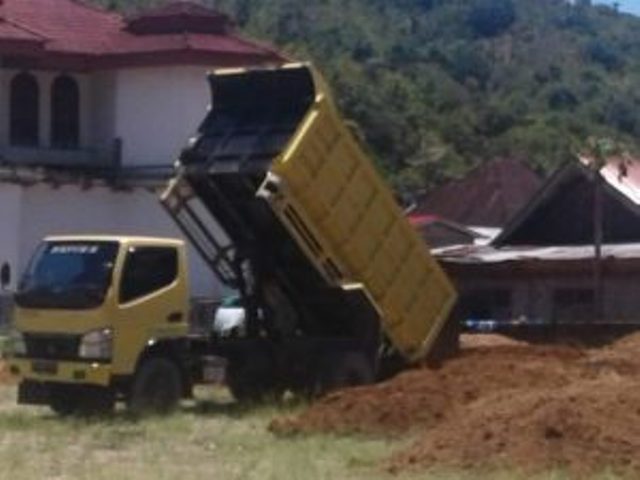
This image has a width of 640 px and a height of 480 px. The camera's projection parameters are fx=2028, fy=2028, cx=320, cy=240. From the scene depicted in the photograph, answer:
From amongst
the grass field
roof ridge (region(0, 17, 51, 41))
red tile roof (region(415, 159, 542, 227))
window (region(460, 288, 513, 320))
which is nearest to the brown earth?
the grass field

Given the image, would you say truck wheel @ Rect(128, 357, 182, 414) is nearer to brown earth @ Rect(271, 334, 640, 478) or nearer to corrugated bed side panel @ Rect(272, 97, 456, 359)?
brown earth @ Rect(271, 334, 640, 478)

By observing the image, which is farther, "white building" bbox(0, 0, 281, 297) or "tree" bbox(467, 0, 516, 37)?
"tree" bbox(467, 0, 516, 37)

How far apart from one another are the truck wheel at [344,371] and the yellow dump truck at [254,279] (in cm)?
2

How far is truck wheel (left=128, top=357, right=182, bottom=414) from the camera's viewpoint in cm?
2619

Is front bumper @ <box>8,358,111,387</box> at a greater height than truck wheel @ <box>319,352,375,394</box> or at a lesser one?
greater

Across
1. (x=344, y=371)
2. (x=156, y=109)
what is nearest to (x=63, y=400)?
(x=344, y=371)

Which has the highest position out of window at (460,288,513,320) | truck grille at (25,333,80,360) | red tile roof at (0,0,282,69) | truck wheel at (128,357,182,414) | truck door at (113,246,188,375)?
truck door at (113,246,188,375)

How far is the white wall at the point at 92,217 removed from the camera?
152 ft

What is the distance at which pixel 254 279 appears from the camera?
2897 cm

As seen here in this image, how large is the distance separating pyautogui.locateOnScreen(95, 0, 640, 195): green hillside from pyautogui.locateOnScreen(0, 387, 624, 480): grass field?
122 feet

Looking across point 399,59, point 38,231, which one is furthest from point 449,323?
point 399,59

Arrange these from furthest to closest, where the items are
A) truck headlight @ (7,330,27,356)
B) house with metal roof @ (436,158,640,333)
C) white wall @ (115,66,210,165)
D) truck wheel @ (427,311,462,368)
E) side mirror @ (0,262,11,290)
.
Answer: house with metal roof @ (436,158,640,333), white wall @ (115,66,210,165), side mirror @ (0,262,11,290), truck wheel @ (427,311,462,368), truck headlight @ (7,330,27,356)

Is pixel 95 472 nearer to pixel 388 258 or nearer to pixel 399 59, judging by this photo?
pixel 388 258

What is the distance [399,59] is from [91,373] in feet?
302
